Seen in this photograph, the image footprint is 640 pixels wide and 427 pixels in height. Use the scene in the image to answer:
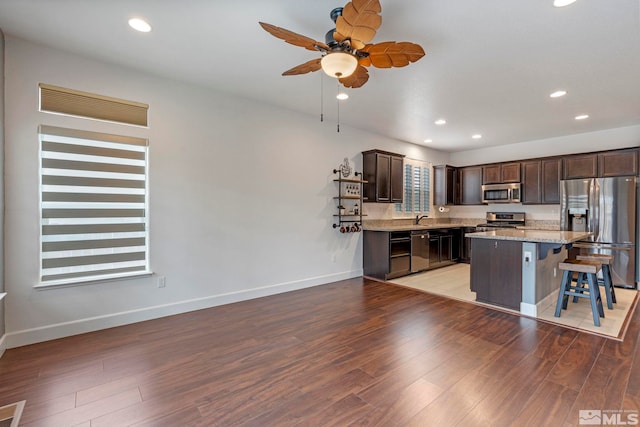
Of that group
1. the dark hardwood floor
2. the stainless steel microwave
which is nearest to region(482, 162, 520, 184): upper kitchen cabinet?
the stainless steel microwave

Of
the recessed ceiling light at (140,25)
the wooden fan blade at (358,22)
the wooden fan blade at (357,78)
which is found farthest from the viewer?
the wooden fan blade at (357,78)

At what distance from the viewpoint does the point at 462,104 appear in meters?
4.19

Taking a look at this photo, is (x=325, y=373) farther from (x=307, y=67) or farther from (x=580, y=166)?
(x=580, y=166)

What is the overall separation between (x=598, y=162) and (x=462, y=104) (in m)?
3.02

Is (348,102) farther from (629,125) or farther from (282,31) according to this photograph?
(629,125)

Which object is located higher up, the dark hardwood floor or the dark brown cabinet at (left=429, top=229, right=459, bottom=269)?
the dark brown cabinet at (left=429, top=229, right=459, bottom=269)

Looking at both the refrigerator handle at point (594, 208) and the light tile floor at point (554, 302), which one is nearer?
the light tile floor at point (554, 302)

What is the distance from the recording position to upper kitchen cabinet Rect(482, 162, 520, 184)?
20.2 feet

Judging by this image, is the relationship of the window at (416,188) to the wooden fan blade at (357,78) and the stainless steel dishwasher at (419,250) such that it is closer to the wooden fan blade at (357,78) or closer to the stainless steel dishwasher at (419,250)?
the stainless steel dishwasher at (419,250)

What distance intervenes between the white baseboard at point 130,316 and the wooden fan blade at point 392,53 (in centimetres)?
325

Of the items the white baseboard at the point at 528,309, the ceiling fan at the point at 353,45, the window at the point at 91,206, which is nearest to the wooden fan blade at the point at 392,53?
the ceiling fan at the point at 353,45

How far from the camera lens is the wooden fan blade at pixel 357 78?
8.15ft

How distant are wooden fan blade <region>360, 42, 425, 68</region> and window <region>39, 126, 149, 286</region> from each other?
2.65 metres

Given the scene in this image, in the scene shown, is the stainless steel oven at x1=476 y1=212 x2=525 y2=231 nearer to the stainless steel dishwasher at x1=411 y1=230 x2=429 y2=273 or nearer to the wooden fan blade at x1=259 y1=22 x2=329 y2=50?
the stainless steel dishwasher at x1=411 y1=230 x2=429 y2=273
